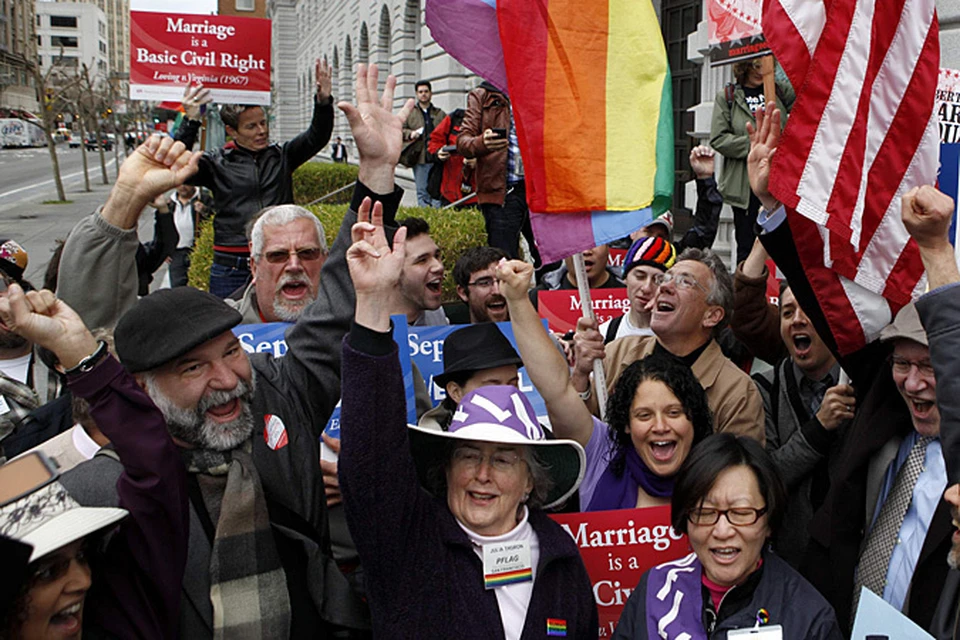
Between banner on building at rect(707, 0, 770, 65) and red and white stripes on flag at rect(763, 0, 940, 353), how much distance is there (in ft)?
7.50

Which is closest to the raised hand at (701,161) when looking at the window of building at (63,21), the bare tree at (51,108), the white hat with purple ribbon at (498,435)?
the white hat with purple ribbon at (498,435)

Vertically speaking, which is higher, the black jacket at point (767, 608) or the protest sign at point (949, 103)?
the protest sign at point (949, 103)

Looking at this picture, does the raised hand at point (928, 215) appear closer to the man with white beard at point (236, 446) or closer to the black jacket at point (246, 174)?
the man with white beard at point (236, 446)

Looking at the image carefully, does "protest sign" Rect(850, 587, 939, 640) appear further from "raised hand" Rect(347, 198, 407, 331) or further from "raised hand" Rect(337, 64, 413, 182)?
"raised hand" Rect(337, 64, 413, 182)

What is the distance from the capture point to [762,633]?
2.42 metres

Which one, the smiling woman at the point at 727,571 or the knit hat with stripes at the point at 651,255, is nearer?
the smiling woman at the point at 727,571

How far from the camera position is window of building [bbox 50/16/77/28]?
5443 inches

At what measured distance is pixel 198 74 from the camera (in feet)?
26.1

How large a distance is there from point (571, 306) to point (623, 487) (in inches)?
103

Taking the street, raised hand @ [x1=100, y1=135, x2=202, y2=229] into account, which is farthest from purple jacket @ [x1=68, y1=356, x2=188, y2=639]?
the street

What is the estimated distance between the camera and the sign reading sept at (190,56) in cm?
789

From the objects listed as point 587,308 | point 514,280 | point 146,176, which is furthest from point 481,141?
point 146,176

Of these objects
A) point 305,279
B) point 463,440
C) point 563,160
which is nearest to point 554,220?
point 563,160

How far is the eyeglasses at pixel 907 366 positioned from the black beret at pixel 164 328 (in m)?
1.99
